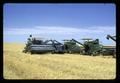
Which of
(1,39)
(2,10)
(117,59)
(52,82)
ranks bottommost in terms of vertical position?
(52,82)

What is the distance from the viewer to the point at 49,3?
3072 mm

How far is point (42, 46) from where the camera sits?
454 inches

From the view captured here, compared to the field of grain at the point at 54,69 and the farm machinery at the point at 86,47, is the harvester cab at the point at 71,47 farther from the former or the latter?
the field of grain at the point at 54,69

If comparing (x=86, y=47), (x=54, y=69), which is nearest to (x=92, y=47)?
(x=86, y=47)

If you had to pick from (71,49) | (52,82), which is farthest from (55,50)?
(52,82)

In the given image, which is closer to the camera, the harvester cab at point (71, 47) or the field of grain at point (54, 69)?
the field of grain at point (54, 69)

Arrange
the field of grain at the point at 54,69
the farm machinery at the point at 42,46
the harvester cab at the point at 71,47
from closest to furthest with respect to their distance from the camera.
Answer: the field of grain at the point at 54,69
the farm machinery at the point at 42,46
the harvester cab at the point at 71,47

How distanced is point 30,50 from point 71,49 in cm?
218

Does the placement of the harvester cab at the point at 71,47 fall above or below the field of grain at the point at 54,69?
above

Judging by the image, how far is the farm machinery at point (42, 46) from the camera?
35.9ft

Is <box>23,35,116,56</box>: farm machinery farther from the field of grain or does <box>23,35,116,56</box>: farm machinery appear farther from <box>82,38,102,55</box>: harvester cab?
the field of grain

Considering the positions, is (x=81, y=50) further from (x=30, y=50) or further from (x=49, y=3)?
(x=49, y=3)

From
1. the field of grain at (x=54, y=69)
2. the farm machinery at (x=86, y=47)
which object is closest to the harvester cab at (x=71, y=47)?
the farm machinery at (x=86, y=47)

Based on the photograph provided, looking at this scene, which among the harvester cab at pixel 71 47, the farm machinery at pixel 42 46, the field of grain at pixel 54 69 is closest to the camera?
the field of grain at pixel 54 69
